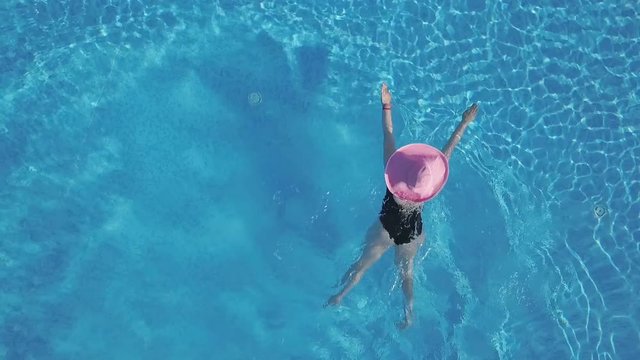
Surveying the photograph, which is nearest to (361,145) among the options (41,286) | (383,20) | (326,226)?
(326,226)

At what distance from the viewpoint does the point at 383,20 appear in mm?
7570

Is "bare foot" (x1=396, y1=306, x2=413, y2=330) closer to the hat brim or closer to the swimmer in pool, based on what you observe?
the swimmer in pool

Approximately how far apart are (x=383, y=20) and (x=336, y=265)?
3052mm

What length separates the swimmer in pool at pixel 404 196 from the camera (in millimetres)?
4543

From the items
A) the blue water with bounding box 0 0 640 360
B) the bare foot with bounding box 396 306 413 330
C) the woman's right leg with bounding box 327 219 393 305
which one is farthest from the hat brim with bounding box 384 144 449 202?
the blue water with bounding box 0 0 640 360

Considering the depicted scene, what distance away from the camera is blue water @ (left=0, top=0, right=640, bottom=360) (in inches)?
266

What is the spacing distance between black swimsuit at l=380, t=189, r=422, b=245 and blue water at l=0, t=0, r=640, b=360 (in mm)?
1369

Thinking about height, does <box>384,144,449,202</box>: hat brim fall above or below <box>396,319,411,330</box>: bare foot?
above

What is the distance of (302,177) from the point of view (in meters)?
7.14

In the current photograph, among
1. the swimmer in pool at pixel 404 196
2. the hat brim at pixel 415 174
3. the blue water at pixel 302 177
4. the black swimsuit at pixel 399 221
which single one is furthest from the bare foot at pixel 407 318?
the hat brim at pixel 415 174

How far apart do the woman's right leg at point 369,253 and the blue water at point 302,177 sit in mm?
664

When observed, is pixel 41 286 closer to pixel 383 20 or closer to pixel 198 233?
pixel 198 233

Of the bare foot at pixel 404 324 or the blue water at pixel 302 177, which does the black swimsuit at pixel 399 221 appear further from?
the blue water at pixel 302 177

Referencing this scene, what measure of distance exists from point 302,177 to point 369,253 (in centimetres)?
147
